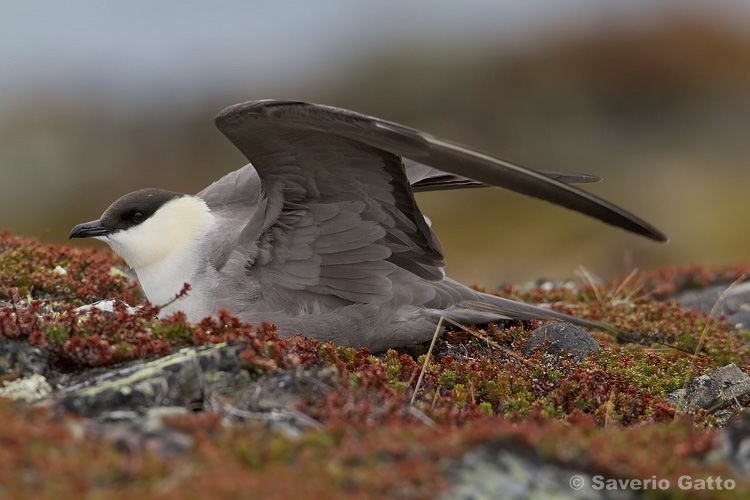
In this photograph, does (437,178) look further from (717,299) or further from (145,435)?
(145,435)

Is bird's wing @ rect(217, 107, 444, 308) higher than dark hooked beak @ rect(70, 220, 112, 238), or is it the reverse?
bird's wing @ rect(217, 107, 444, 308)

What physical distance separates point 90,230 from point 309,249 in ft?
5.74

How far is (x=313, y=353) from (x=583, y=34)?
2569 centimetres

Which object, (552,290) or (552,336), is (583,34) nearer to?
(552,290)

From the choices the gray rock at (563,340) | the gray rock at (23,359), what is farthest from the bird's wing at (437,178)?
the gray rock at (23,359)

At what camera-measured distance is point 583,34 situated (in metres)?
27.7

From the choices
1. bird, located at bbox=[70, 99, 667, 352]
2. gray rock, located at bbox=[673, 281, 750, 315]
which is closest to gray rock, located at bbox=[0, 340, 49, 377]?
bird, located at bbox=[70, 99, 667, 352]

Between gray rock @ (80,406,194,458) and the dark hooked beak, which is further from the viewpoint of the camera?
the dark hooked beak

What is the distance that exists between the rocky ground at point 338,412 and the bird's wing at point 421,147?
1162 mm

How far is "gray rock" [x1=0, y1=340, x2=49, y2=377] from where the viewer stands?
402cm

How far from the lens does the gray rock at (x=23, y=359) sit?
402 cm

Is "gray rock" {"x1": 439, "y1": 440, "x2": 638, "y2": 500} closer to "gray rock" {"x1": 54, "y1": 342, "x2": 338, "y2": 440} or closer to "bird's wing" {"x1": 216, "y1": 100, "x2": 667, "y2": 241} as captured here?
"gray rock" {"x1": 54, "y1": 342, "x2": 338, "y2": 440}

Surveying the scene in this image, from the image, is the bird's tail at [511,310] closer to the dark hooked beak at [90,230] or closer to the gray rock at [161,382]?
the gray rock at [161,382]

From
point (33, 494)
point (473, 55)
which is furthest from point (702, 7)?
point (33, 494)
